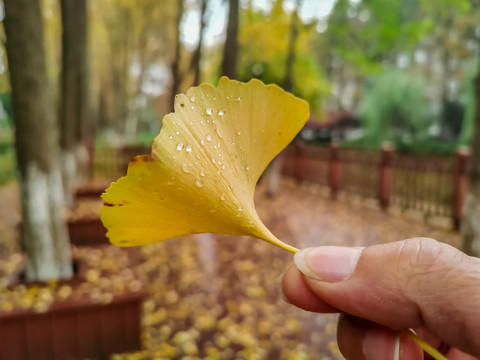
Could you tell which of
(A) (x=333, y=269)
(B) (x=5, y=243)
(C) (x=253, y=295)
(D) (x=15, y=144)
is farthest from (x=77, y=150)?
(A) (x=333, y=269)

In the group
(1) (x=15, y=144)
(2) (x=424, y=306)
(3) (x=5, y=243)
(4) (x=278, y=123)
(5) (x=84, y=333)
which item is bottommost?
(3) (x=5, y=243)

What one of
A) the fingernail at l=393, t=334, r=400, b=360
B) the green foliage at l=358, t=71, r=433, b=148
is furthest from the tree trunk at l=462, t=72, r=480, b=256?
the green foliage at l=358, t=71, r=433, b=148

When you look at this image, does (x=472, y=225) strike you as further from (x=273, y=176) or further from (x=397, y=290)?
(x=273, y=176)

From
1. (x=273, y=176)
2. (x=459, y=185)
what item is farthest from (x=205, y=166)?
(x=273, y=176)

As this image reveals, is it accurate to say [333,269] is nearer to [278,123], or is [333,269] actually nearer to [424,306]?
[424,306]

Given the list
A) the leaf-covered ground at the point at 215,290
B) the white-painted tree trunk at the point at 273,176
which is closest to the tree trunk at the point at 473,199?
the leaf-covered ground at the point at 215,290

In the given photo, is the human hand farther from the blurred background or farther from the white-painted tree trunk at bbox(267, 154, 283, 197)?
the white-painted tree trunk at bbox(267, 154, 283, 197)
